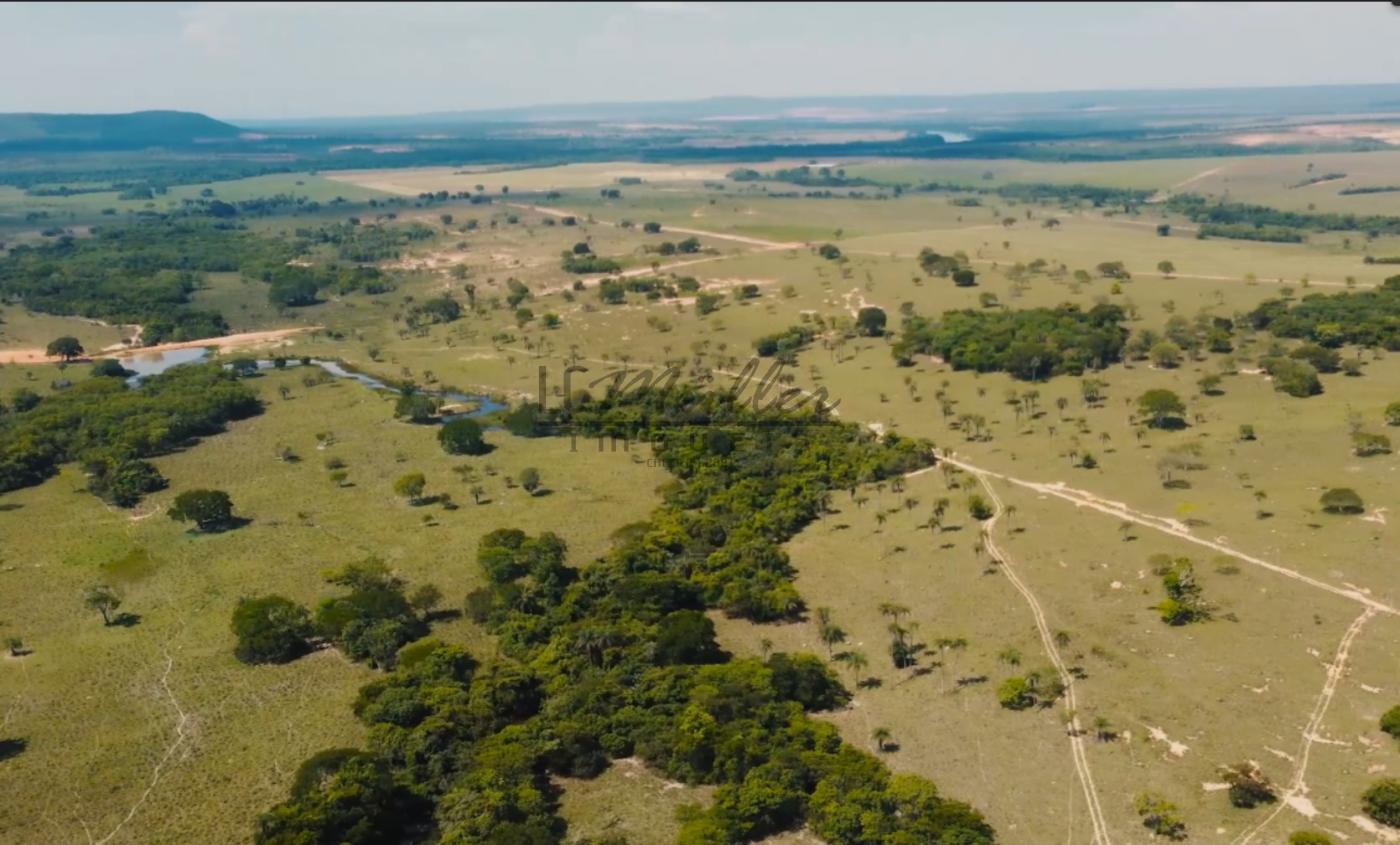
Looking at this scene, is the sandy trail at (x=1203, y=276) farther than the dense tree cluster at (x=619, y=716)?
Yes

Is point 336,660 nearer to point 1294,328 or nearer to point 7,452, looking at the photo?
point 7,452

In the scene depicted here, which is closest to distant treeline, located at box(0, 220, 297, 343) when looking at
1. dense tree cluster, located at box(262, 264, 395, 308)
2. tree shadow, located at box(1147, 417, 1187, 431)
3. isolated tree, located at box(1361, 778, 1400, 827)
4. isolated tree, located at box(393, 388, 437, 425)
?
dense tree cluster, located at box(262, 264, 395, 308)

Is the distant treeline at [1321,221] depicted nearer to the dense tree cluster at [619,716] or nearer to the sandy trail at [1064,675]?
the sandy trail at [1064,675]

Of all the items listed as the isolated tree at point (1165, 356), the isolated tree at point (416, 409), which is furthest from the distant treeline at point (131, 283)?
the isolated tree at point (1165, 356)

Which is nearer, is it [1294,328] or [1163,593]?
[1163,593]

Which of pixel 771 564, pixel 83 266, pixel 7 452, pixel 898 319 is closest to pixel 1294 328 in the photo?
pixel 898 319

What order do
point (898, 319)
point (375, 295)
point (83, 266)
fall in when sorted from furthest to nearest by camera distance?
point (83, 266) → point (375, 295) → point (898, 319)

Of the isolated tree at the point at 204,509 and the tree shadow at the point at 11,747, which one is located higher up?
the isolated tree at the point at 204,509
